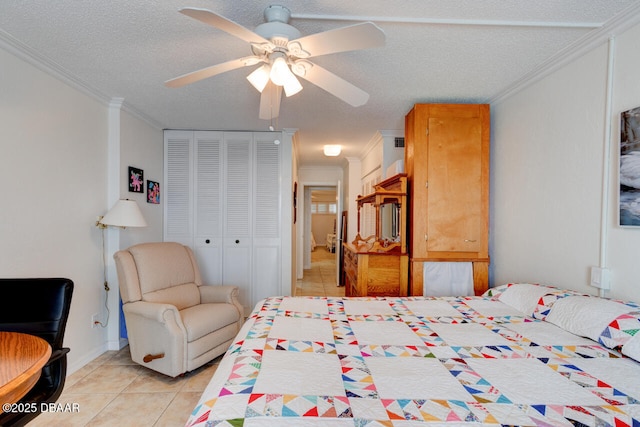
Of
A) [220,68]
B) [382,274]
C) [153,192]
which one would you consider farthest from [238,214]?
[220,68]

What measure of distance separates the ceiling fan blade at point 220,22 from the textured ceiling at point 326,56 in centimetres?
26

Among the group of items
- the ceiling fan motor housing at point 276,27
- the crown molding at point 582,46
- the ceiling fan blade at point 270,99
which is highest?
the crown molding at point 582,46

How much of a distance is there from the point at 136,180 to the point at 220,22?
8.38 ft

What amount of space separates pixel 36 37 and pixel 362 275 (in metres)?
2.77

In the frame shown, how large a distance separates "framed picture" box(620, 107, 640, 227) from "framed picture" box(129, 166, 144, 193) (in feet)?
12.4

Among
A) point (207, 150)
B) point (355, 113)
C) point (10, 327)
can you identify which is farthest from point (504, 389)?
point (207, 150)

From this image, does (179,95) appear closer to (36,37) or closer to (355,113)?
(36,37)

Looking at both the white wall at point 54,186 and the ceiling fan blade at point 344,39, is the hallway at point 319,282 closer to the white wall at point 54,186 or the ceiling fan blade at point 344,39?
the white wall at point 54,186

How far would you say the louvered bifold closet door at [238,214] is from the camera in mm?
3889

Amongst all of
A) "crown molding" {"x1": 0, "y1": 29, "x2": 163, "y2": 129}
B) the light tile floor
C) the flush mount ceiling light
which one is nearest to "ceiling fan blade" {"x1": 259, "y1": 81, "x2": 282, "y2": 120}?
"crown molding" {"x1": 0, "y1": 29, "x2": 163, "y2": 129}

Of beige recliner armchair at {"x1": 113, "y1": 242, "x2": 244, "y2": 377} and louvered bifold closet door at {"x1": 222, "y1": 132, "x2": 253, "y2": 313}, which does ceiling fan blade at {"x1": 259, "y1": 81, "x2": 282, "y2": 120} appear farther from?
louvered bifold closet door at {"x1": 222, "y1": 132, "x2": 253, "y2": 313}

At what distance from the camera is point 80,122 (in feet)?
8.43

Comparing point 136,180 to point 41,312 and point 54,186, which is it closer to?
point 54,186

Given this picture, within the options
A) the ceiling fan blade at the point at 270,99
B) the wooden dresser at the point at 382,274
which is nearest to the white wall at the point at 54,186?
the ceiling fan blade at the point at 270,99
